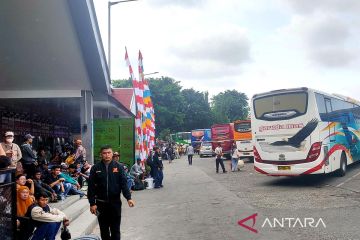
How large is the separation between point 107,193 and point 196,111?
211 ft

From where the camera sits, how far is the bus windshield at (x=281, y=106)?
13.4 metres

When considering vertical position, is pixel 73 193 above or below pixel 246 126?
below

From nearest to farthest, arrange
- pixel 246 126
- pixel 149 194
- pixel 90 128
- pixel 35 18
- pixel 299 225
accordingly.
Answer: pixel 299 225
pixel 35 18
pixel 149 194
pixel 90 128
pixel 246 126

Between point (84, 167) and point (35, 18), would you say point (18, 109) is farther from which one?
point (35, 18)

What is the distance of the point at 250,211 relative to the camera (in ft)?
31.2

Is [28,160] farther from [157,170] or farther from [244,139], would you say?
[244,139]

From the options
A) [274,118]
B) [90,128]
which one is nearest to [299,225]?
[274,118]

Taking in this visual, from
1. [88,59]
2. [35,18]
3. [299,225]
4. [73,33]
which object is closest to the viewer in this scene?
[299,225]

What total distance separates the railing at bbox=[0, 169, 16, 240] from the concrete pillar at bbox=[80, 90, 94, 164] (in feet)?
35.5

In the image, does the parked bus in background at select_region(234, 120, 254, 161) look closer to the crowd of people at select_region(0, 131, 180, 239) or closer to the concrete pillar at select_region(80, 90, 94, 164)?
the crowd of people at select_region(0, 131, 180, 239)

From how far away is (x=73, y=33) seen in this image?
464 inches

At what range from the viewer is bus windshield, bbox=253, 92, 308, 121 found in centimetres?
1340

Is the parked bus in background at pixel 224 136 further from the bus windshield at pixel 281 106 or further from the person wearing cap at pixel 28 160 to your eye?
the person wearing cap at pixel 28 160

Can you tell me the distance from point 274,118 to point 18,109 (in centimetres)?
1033
